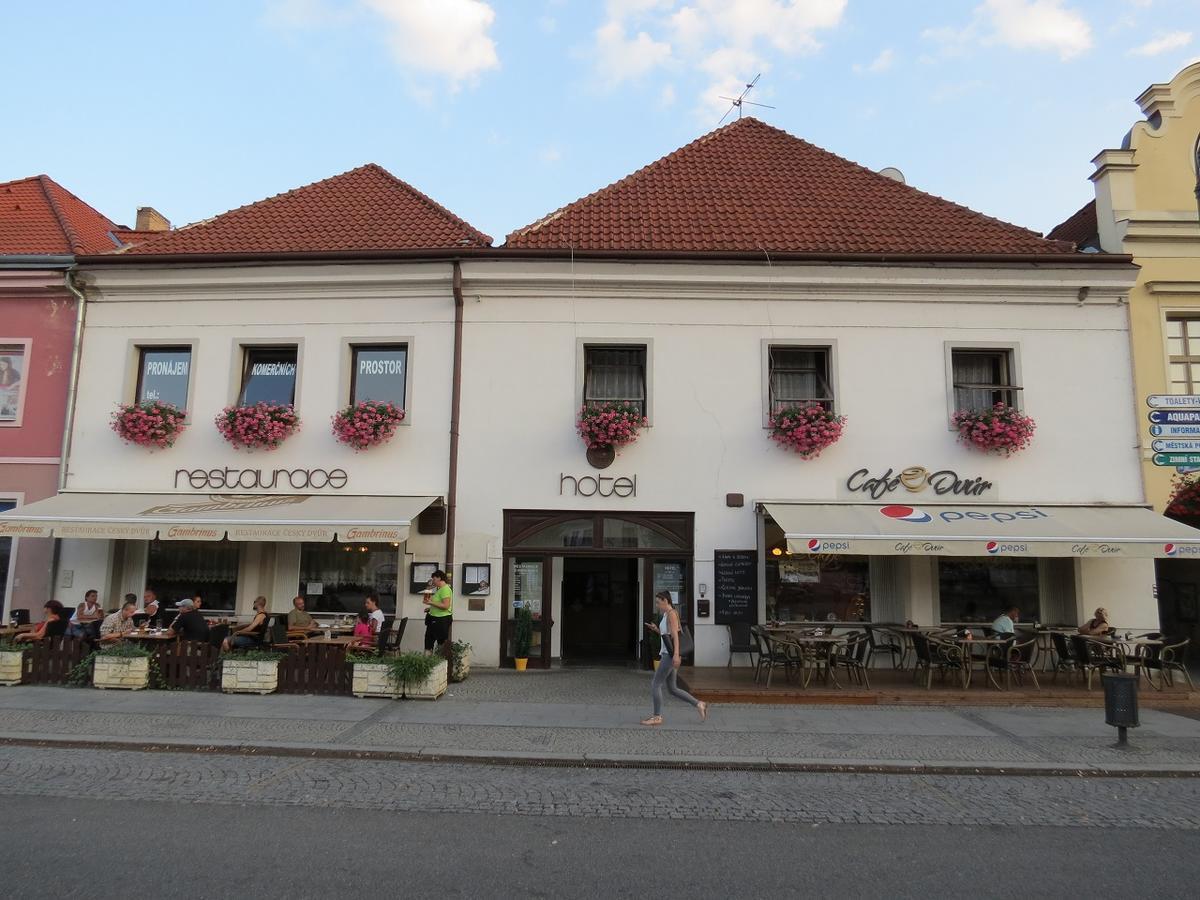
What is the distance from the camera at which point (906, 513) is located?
1278 cm

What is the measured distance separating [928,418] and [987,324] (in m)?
2.05

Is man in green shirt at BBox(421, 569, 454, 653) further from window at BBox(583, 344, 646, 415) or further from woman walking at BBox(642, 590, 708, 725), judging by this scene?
window at BBox(583, 344, 646, 415)

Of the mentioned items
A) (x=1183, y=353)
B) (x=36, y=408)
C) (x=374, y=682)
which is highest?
(x=1183, y=353)

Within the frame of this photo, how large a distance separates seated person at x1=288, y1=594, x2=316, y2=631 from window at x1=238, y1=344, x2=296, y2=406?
148 inches

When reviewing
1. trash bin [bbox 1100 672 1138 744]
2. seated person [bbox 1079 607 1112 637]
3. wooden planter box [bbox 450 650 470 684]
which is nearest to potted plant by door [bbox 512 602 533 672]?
wooden planter box [bbox 450 650 470 684]

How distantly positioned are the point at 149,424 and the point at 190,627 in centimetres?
399

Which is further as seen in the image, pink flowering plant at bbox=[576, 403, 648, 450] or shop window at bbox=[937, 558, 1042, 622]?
shop window at bbox=[937, 558, 1042, 622]

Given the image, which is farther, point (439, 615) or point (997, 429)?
point (997, 429)

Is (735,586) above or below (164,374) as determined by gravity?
below

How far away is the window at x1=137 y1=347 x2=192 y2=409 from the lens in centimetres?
1436

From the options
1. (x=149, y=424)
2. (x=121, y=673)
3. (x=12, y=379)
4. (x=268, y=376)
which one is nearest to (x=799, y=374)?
(x=268, y=376)

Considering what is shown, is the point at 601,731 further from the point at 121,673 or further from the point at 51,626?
the point at 51,626

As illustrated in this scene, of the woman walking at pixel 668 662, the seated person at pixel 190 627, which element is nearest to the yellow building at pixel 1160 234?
the woman walking at pixel 668 662

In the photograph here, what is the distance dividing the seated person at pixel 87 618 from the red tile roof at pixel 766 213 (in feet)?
31.0
